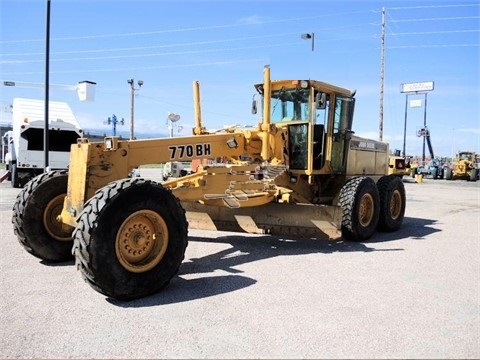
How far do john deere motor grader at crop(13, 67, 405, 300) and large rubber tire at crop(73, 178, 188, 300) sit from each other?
0.4 inches

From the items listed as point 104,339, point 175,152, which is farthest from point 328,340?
point 175,152

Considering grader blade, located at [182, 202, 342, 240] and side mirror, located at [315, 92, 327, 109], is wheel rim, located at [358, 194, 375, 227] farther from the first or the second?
side mirror, located at [315, 92, 327, 109]

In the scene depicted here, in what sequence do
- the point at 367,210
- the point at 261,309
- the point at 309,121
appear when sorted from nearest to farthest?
the point at 261,309, the point at 309,121, the point at 367,210

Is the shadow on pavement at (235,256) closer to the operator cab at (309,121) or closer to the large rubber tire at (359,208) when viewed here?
the large rubber tire at (359,208)

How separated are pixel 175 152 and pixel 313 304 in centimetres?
294

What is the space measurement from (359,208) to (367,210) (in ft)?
1.95

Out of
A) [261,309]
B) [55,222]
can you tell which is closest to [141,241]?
[261,309]

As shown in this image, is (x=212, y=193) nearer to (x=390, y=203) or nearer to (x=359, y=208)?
(x=359, y=208)

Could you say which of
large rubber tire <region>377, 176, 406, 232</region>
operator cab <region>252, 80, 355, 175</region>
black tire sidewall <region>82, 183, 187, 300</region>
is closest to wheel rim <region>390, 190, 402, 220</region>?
large rubber tire <region>377, 176, 406, 232</region>

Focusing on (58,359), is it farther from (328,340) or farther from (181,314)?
(328,340)

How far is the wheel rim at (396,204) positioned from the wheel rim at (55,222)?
687 centimetres

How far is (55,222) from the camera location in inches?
245

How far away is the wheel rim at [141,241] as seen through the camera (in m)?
4.95

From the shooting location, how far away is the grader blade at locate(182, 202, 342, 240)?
25.6ft
